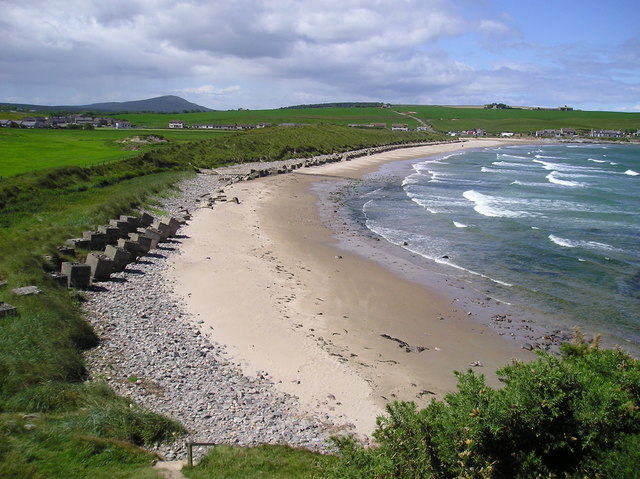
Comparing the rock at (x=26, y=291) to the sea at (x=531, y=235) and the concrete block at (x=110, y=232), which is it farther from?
the sea at (x=531, y=235)

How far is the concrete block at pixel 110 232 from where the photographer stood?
1966cm

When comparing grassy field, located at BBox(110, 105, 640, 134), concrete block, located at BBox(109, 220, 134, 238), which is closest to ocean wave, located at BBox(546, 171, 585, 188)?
concrete block, located at BBox(109, 220, 134, 238)

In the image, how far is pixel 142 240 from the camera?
19781 millimetres

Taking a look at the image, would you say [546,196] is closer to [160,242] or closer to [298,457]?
[160,242]

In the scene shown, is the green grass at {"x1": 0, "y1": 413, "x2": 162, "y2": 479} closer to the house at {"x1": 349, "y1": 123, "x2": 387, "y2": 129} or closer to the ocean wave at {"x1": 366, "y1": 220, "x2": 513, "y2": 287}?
the ocean wave at {"x1": 366, "y1": 220, "x2": 513, "y2": 287}

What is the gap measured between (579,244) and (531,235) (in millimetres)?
2480

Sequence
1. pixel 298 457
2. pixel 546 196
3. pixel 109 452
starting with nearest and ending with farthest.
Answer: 1. pixel 109 452
2. pixel 298 457
3. pixel 546 196

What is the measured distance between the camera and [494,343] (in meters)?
14.6

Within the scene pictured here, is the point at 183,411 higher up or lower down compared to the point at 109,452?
lower down

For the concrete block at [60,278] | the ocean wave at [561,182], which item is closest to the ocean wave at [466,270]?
the concrete block at [60,278]

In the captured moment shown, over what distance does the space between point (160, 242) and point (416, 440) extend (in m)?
18.1

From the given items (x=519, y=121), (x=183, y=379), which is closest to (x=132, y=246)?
(x=183, y=379)

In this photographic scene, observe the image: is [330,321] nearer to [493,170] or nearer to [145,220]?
[145,220]

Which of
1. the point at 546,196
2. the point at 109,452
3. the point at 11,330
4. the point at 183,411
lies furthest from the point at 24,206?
the point at 546,196
